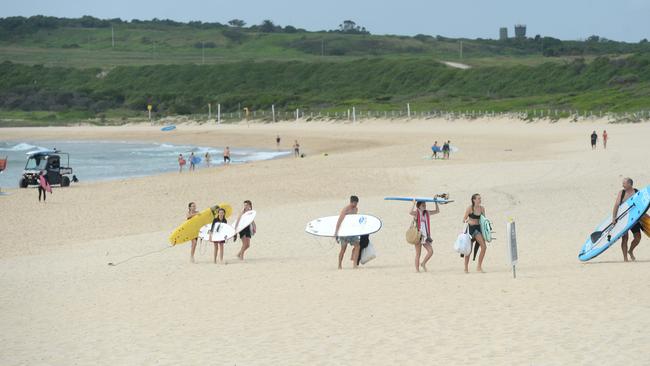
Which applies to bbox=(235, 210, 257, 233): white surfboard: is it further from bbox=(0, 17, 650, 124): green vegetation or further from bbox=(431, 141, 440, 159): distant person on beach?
bbox=(0, 17, 650, 124): green vegetation

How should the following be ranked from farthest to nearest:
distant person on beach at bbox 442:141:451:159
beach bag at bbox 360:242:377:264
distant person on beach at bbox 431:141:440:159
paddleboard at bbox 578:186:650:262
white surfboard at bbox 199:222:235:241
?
distant person on beach at bbox 442:141:451:159 → distant person on beach at bbox 431:141:440:159 → white surfboard at bbox 199:222:235:241 → beach bag at bbox 360:242:377:264 → paddleboard at bbox 578:186:650:262

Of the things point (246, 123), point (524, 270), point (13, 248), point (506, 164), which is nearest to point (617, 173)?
point (506, 164)

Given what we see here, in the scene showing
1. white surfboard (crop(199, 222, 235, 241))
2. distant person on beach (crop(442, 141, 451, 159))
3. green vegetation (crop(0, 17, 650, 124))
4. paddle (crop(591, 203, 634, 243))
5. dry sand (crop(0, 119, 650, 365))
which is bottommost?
dry sand (crop(0, 119, 650, 365))

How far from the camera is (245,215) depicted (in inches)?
597

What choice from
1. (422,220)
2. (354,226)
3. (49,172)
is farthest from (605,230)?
(49,172)

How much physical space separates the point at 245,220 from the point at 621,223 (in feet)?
18.3

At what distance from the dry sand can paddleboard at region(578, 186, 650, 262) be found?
30 centimetres

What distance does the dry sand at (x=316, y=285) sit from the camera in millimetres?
9172

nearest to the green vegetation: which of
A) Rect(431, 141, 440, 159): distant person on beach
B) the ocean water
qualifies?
the ocean water

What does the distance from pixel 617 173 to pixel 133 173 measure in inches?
769

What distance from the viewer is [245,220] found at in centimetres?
1507

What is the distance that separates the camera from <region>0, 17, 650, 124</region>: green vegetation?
83812 mm

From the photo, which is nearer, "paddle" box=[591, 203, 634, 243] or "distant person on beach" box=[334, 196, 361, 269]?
"paddle" box=[591, 203, 634, 243]

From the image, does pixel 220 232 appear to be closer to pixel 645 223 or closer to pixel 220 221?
pixel 220 221
